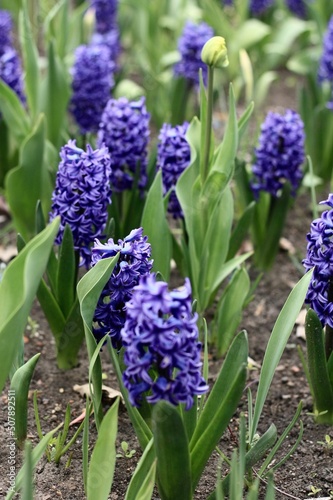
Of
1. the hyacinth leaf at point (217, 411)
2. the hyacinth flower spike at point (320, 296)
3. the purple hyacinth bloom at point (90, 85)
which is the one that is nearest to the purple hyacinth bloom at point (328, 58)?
the purple hyacinth bloom at point (90, 85)

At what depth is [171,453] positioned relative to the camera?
5.99 feet

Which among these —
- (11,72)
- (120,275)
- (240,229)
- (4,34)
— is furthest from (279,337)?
(4,34)

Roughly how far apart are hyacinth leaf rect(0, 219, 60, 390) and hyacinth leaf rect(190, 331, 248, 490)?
1.66 ft

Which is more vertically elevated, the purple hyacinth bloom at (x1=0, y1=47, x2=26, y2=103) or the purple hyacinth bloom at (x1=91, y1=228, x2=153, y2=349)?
the purple hyacinth bloom at (x1=0, y1=47, x2=26, y2=103)

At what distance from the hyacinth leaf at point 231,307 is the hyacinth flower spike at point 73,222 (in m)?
0.52

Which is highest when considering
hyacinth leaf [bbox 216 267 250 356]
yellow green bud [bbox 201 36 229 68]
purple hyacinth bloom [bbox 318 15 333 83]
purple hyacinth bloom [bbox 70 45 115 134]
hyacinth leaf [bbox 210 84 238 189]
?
purple hyacinth bloom [bbox 318 15 333 83]

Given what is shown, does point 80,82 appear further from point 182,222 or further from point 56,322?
point 56,322

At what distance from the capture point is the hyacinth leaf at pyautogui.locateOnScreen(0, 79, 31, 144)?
3580 mm

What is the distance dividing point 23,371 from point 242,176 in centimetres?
160

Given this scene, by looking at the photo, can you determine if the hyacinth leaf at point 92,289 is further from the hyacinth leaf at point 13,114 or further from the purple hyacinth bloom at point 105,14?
the purple hyacinth bloom at point 105,14

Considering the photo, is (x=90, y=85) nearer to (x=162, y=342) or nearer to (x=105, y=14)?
(x=105, y=14)

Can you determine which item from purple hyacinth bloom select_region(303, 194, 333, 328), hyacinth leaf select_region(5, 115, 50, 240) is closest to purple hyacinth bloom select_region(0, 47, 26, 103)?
hyacinth leaf select_region(5, 115, 50, 240)

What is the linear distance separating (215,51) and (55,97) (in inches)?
58.4

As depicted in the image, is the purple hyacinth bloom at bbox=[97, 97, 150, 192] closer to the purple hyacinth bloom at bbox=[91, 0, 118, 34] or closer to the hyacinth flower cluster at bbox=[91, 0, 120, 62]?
the hyacinth flower cluster at bbox=[91, 0, 120, 62]
